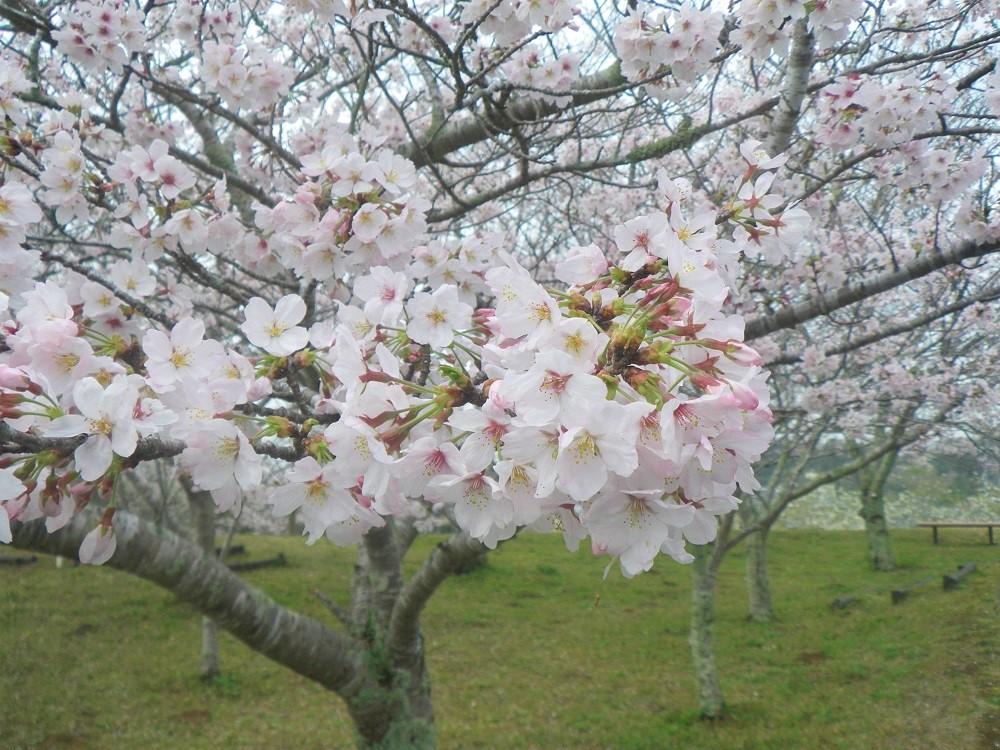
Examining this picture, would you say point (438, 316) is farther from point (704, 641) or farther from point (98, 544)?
point (704, 641)

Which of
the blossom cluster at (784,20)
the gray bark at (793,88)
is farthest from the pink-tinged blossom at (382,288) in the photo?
the gray bark at (793,88)

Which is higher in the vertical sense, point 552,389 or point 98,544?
point 552,389

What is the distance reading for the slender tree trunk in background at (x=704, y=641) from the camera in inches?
249

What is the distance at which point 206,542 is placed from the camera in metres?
7.67

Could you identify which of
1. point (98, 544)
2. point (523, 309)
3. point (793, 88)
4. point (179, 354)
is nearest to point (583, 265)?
point (523, 309)

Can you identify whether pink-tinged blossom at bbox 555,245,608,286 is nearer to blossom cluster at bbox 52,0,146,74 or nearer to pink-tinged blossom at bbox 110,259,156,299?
pink-tinged blossom at bbox 110,259,156,299

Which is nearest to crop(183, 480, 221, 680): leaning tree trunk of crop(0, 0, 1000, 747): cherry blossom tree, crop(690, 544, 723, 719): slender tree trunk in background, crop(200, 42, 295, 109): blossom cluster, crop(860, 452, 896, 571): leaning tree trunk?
crop(0, 0, 1000, 747): cherry blossom tree

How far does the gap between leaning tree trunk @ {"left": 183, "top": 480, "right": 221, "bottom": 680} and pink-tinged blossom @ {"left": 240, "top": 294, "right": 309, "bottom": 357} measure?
6.18m

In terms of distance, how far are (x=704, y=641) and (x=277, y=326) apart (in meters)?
6.02

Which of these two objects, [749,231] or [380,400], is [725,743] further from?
[380,400]

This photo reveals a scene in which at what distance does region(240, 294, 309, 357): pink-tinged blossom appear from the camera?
5.12ft

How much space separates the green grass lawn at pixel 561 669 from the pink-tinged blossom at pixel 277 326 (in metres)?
5.56

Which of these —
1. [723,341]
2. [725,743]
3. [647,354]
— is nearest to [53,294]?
[647,354]

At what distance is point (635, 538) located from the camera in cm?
103
